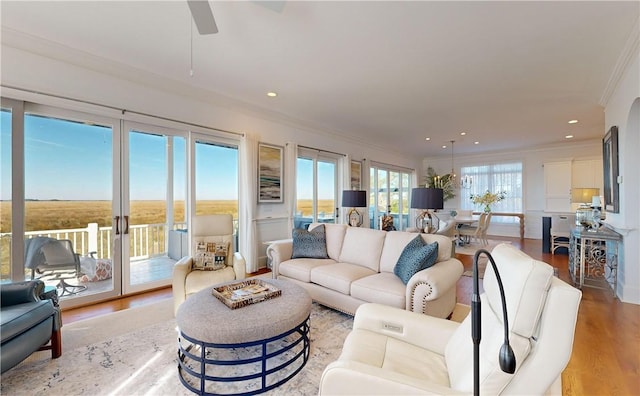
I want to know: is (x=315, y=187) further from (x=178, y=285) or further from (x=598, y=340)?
(x=598, y=340)

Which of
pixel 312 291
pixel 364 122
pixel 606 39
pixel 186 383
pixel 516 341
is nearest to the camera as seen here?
pixel 516 341

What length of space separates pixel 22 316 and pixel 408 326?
2.48 m

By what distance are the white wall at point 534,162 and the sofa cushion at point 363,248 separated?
24.3 ft

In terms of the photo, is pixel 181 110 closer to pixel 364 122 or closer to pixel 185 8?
pixel 185 8

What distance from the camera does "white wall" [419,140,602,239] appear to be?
294 inches

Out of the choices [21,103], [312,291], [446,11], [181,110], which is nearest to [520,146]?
[446,11]

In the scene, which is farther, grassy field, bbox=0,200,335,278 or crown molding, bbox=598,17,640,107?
grassy field, bbox=0,200,335,278

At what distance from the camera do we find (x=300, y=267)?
3.25 meters

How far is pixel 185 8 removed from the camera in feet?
7.42

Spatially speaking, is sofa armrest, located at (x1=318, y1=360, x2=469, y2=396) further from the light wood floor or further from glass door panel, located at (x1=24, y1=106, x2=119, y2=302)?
glass door panel, located at (x1=24, y1=106, x2=119, y2=302)

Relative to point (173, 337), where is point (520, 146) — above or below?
above

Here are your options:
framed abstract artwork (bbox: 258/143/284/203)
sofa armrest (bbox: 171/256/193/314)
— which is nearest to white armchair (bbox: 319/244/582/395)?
sofa armrest (bbox: 171/256/193/314)

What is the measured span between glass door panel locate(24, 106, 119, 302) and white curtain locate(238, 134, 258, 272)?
1.74 m

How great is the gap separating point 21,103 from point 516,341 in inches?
169
